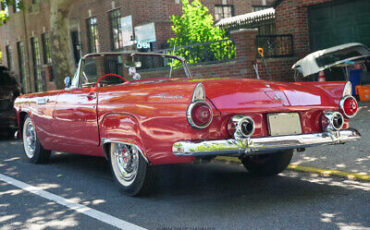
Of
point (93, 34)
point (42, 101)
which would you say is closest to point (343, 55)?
point (42, 101)

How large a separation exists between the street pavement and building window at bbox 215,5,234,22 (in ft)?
61.8

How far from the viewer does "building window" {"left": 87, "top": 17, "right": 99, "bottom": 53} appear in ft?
83.0

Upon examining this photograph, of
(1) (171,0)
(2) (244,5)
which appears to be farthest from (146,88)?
(2) (244,5)

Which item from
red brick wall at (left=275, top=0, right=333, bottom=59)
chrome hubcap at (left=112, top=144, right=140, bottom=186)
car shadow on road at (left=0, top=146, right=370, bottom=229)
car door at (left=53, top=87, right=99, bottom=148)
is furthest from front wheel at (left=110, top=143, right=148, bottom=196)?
red brick wall at (left=275, top=0, right=333, bottom=59)

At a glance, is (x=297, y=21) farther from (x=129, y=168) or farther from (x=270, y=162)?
(x=129, y=168)

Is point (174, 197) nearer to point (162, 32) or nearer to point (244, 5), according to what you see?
point (162, 32)

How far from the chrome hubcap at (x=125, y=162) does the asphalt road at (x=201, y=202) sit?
0.71 ft

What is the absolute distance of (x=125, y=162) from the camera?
17.8 ft

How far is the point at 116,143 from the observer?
5.53 meters

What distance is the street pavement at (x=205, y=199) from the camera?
4387 millimetres

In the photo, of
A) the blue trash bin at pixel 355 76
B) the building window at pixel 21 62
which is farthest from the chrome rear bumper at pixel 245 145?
the building window at pixel 21 62

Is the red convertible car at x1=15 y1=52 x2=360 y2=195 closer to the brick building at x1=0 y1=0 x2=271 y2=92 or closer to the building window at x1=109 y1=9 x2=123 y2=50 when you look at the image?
the brick building at x1=0 y1=0 x2=271 y2=92

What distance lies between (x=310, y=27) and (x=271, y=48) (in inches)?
57.2

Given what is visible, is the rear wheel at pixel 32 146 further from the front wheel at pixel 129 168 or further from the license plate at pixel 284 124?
the license plate at pixel 284 124
